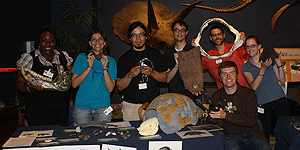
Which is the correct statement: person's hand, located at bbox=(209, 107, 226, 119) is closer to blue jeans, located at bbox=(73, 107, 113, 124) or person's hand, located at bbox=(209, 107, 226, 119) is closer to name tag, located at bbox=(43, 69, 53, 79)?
blue jeans, located at bbox=(73, 107, 113, 124)

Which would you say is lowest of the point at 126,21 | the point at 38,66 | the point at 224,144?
the point at 224,144

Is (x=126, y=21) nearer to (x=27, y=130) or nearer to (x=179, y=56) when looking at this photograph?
(x=179, y=56)

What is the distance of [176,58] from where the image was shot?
295cm

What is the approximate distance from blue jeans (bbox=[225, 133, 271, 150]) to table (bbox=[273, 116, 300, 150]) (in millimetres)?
259

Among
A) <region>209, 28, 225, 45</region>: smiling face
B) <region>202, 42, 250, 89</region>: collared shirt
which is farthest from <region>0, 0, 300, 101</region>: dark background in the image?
<region>209, 28, 225, 45</region>: smiling face

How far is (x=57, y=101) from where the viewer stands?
2.76m

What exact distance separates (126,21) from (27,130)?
351cm

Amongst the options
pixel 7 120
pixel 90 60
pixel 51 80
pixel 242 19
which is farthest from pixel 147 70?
pixel 242 19

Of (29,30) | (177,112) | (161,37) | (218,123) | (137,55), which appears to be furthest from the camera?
(161,37)

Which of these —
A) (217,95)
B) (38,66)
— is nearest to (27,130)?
(38,66)

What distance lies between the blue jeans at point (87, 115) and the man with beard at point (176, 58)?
0.97m

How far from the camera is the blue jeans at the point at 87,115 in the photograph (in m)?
2.66

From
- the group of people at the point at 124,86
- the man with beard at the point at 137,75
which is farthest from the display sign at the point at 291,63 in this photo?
the man with beard at the point at 137,75

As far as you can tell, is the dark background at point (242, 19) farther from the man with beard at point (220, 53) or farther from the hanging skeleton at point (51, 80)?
the hanging skeleton at point (51, 80)
